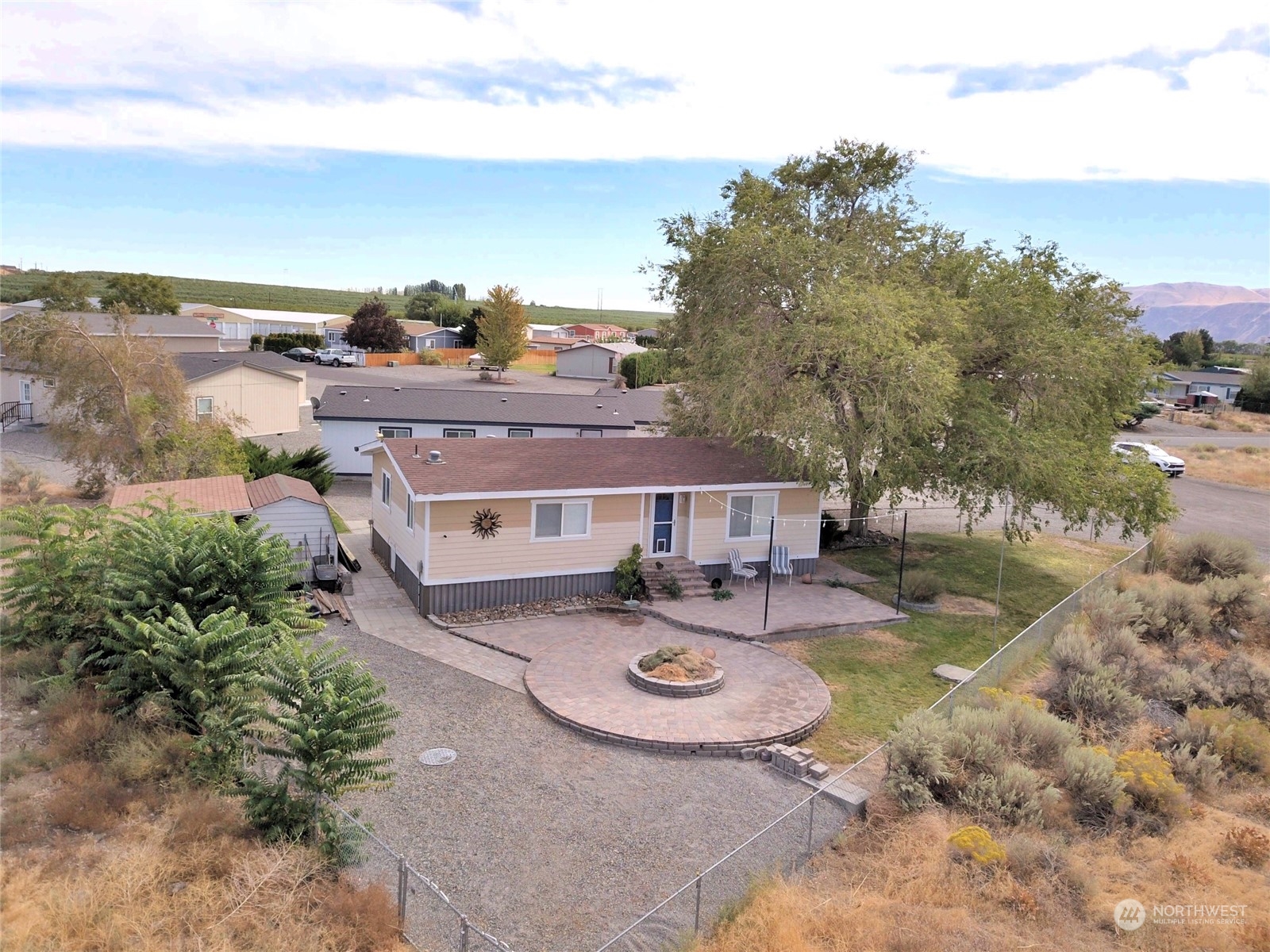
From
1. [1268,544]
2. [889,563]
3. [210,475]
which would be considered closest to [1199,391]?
[1268,544]

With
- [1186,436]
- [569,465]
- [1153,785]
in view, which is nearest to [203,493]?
[569,465]

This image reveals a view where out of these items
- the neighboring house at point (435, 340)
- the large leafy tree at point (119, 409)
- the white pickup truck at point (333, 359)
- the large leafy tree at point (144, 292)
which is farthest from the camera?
the neighboring house at point (435, 340)

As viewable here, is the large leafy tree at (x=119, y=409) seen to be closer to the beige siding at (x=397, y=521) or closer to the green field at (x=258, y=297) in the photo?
the beige siding at (x=397, y=521)

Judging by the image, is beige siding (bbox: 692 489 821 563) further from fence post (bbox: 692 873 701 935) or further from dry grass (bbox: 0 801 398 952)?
dry grass (bbox: 0 801 398 952)

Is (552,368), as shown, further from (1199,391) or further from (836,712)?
(836,712)

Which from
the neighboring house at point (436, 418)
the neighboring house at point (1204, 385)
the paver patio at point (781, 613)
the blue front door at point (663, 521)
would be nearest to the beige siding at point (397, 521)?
the paver patio at point (781, 613)

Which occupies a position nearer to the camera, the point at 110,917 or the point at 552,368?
the point at 110,917
